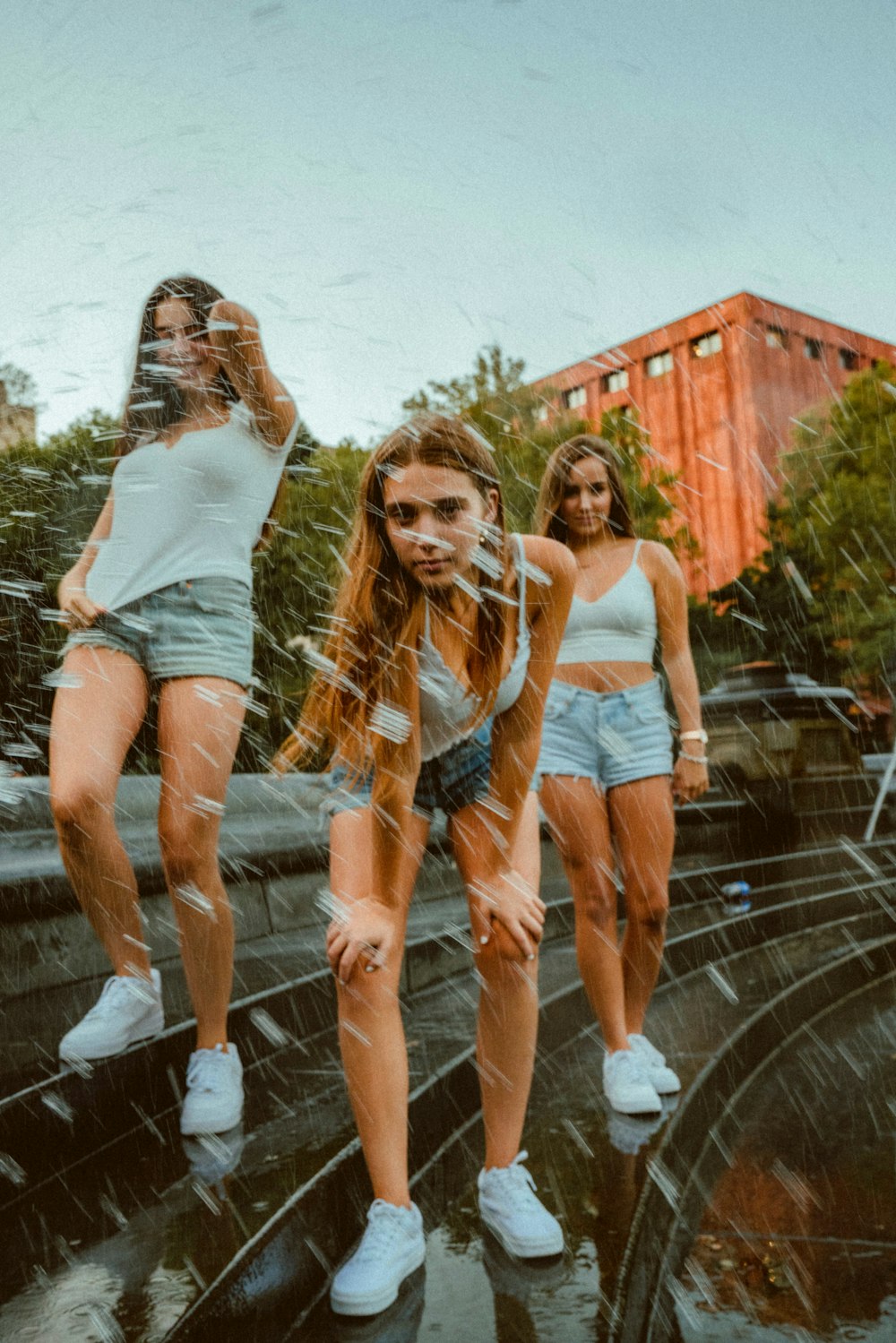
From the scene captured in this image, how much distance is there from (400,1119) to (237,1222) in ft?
0.73

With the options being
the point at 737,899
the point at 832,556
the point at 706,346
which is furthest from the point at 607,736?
the point at 737,899

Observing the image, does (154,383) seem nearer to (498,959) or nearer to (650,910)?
(498,959)

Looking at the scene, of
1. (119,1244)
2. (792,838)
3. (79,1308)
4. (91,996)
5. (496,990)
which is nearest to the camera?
(79,1308)

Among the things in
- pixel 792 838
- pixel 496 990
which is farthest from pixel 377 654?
pixel 792 838

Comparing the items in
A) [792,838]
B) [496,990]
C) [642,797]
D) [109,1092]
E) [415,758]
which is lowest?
[792,838]

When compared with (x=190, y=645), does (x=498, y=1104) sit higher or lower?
lower

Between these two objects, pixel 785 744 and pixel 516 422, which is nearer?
pixel 516 422

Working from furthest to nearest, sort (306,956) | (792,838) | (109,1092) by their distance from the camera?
(792,838)
(306,956)
(109,1092)

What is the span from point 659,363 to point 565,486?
1.37 ft

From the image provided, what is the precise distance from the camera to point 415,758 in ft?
3.83

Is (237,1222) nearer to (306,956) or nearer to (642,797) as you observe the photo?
(642,797)

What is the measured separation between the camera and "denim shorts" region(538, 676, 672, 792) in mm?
1805

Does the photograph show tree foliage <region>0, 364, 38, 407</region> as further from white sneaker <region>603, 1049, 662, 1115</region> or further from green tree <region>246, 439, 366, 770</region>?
white sneaker <region>603, 1049, 662, 1115</region>

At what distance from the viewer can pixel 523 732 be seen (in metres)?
1.24
